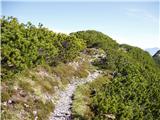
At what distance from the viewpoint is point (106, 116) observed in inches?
1670

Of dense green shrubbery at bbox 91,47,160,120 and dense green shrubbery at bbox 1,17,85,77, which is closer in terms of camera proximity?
dense green shrubbery at bbox 1,17,85,77

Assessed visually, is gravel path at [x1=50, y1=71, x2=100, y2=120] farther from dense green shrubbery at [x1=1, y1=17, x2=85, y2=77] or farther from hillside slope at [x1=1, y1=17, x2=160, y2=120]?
dense green shrubbery at [x1=1, y1=17, x2=85, y2=77]

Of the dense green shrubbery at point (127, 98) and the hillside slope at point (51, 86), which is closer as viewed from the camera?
the hillside slope at point (51, 86)

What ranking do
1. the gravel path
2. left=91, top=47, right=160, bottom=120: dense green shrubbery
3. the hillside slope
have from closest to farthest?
the hillside slope → the gravel path → left=91, top=47, right=160, bottom=120: dense green shrubbery

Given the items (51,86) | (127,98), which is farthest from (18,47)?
(127,98)

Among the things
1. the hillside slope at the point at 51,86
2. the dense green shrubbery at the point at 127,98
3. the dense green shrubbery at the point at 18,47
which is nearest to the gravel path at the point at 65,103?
the hillside slope at the point at 51,86

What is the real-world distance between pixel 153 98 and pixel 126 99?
11697 millimetres

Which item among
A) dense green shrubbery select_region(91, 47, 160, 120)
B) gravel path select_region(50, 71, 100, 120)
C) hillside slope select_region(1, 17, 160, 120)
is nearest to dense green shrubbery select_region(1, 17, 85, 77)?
hillside slope select_region(1, 17, 160, 120)

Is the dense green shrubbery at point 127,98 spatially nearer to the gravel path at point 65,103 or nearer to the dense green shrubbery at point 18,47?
the gravel path at point 65,103

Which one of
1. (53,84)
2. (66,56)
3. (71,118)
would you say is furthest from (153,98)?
(71,118)

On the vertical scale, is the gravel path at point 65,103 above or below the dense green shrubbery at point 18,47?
below

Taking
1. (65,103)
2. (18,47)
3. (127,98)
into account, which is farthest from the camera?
(127,98)

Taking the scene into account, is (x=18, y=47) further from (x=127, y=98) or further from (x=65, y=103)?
(x=127, y=98)

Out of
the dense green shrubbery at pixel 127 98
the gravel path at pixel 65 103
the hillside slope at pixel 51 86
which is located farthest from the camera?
the dense green shrubbery at pixel 127 98
